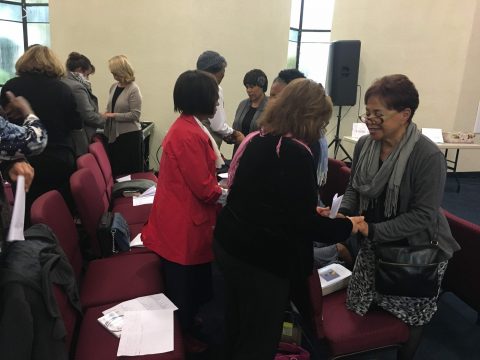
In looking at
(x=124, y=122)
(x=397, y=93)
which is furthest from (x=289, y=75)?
(x=124, y=122)

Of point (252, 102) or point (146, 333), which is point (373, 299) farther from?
point (252, 102)

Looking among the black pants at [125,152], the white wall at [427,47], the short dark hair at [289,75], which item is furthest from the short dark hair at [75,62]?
the white wall at [427,47]

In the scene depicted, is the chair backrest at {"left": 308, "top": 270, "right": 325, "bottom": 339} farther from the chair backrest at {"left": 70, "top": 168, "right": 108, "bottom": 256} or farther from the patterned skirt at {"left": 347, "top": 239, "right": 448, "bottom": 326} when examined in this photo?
the chair backrest at {"left": 70, "top": 168, "right": 108, "bottom": 256}

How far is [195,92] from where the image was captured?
159cm

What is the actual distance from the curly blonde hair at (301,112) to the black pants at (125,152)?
9.26 feet

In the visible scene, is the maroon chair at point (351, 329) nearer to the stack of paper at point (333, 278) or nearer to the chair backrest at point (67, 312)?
the stack of paper at point (333, 278)

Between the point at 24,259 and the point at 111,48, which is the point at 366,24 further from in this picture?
the point at 24,259

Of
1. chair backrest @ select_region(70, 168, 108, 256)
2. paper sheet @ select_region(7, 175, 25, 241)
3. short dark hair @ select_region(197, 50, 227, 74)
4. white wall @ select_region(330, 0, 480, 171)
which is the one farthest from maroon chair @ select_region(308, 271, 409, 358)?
white wall @ select_region(330, 0, 480, 171)

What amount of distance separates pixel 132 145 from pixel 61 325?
2.90 metres

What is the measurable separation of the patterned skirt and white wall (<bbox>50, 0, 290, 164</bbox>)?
397 cm

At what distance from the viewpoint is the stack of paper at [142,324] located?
133cm

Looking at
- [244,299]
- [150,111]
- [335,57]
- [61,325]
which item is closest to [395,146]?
[244,299]

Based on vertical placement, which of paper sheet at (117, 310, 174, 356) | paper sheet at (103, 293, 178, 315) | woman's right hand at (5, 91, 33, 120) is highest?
woman's right hand at (5, 91, 33, 120)

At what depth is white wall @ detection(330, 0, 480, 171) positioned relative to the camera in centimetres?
549
